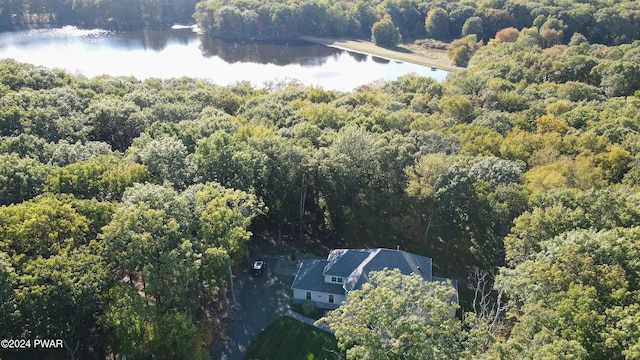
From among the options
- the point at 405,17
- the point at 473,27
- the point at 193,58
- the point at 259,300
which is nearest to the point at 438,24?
the point at 473,27

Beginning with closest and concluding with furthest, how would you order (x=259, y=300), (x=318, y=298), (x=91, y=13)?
1. (x=318, y=298)
2. (x=259, y=300)
3. (x=91, y=13)

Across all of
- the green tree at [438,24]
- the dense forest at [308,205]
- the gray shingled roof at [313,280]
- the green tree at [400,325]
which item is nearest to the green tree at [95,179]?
the dense forest at [308,205]

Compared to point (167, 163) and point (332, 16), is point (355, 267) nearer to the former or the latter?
point (167, 163)

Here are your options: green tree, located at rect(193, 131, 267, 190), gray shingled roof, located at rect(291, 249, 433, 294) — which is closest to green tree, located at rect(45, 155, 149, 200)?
green tree, located at rect(193, 131, 267, 190)

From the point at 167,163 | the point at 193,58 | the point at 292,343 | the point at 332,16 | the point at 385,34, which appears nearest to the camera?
the point at 292,343

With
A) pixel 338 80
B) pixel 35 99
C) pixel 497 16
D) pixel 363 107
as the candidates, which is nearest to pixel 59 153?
pixel 35 99

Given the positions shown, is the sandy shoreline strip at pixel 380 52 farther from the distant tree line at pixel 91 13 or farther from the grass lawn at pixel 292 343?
the grass lawn at pixel 292 343

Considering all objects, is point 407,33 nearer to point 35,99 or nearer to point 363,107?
Answer: point 363,107

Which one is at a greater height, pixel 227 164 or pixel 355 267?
pixel 227 164
